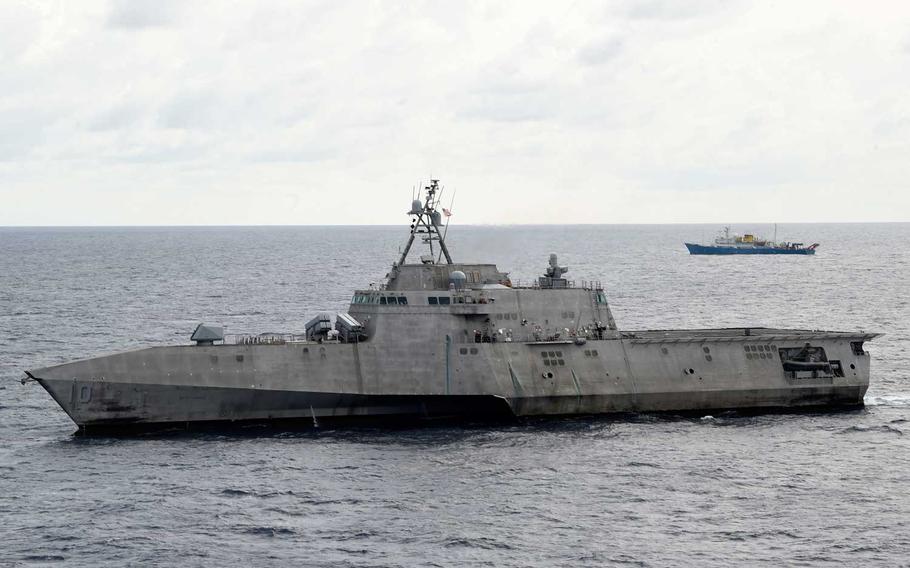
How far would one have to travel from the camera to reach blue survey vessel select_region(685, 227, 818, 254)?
18850cm

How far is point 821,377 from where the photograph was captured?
165 ft

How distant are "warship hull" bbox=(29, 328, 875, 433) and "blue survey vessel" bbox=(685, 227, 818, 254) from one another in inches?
5549

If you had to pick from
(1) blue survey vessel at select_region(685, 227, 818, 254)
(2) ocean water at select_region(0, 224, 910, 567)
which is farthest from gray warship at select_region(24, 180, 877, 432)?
(1) blue survey vessel at select_region(685, 227, 818, 254)

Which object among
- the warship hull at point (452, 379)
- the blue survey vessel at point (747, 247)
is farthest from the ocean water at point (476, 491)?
the blue survey vessel at point (747, 247)

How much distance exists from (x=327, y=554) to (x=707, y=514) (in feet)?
40.3

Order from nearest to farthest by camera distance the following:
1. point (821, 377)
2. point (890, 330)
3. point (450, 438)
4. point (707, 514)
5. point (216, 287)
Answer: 1. point (707, 514)
2. point (450, 438)
3. point (821, 377)
4. point (890, 330)
5. point (216, 287)

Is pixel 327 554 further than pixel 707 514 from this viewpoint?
No

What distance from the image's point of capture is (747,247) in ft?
627

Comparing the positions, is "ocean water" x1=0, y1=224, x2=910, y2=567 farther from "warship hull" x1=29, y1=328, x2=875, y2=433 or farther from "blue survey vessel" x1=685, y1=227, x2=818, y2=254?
"blue survey vessel" x1=685, y1=227, x2=818, y2=254

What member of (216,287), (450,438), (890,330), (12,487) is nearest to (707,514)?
(450,438)

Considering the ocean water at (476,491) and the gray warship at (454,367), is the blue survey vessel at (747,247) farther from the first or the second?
Answer: the gray warship at (454,367)

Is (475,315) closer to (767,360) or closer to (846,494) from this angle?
(767,360)

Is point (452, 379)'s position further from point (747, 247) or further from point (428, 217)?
point (747, 247)

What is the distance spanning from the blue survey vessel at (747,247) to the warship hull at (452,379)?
141 m
